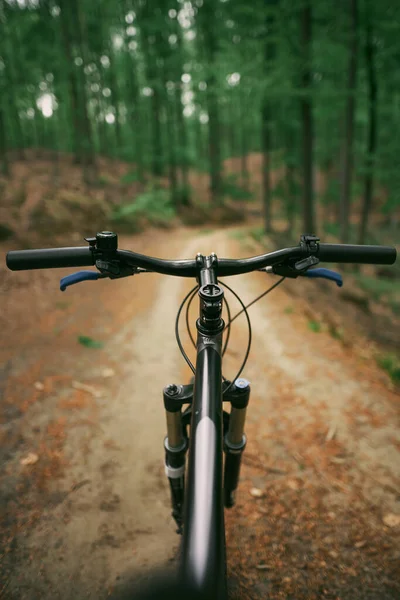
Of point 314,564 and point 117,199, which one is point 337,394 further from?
point 117,199

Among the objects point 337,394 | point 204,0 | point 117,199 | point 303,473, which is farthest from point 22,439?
point 204,0

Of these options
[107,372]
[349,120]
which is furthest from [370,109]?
Result: [107,372]

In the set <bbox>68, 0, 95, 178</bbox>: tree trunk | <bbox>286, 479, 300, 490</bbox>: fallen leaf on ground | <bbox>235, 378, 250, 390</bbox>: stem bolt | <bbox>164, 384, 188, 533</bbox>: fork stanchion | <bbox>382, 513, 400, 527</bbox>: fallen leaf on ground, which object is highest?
<bbox>68, 0, 95, 178</bbox>: tree trunk

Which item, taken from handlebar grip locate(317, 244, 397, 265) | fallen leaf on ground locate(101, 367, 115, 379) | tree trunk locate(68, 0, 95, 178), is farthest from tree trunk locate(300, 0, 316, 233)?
tree trunk locate(68, 0, 95, 178)

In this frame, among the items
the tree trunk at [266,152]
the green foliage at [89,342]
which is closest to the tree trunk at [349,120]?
the tree trunk at [266,152]

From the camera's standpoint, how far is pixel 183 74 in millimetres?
18812

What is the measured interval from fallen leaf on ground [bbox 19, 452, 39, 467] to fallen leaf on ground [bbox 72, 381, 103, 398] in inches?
43.3

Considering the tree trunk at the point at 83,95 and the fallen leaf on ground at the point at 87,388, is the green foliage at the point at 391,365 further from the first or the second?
the tree trunk at the point at 83,95

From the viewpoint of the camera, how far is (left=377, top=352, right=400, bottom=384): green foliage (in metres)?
5.24

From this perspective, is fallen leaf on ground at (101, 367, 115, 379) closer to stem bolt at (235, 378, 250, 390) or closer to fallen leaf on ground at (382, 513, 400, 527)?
stem bolt at (235, 378, 250, 390)

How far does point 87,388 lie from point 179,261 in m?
3.53

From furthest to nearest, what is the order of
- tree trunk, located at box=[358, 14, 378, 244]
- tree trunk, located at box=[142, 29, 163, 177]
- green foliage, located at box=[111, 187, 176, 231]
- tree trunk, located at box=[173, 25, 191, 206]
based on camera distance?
tree trunk, located at box=[142, 29, 163, 177]
tree trunk, located at box=[173, 25, 191, 206]
green foliage, located at box=[111, 187, 176, 231]
tree trunk, located at box=[358, 14, 378, 244]

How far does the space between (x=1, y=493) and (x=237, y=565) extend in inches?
89.5

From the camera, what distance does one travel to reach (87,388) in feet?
15.5
